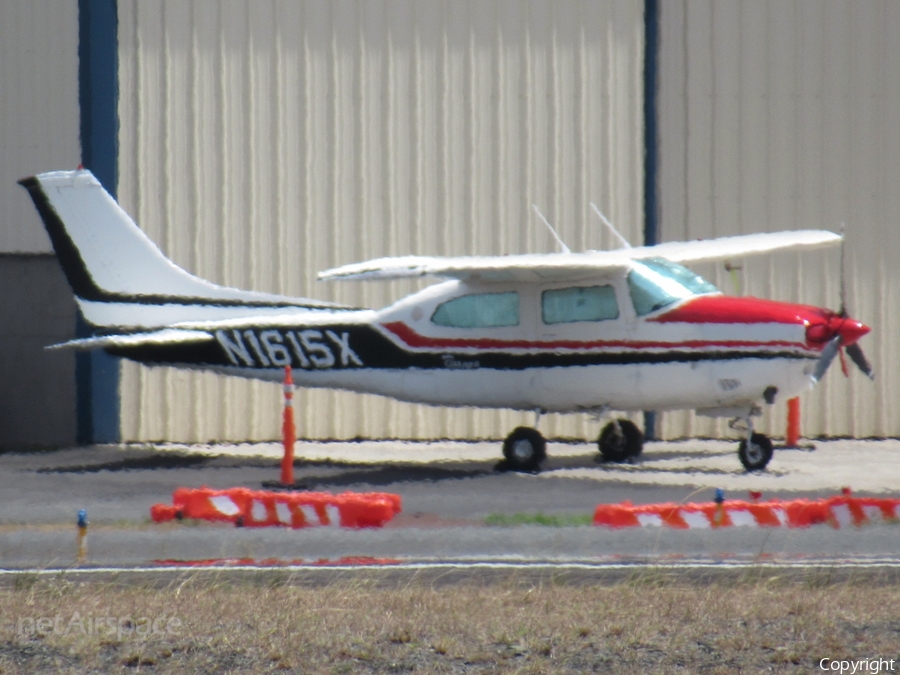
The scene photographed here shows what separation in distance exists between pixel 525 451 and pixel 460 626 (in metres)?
6.68

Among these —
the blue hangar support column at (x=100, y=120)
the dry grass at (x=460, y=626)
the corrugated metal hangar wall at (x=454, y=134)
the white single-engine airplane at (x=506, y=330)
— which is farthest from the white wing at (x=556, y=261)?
the dry grass at (x=460, y=626)

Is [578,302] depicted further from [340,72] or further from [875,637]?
[875,637]

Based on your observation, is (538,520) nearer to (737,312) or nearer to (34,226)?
(737,312)

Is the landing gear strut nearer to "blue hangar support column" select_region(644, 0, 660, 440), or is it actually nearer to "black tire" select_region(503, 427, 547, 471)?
"black tire" select_region(503, 427, 547, 471)

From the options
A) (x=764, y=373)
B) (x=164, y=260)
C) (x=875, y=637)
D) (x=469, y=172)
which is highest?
(x=469, y=172)

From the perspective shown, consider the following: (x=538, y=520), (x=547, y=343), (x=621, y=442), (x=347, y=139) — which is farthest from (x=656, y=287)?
(x=347, y=139)

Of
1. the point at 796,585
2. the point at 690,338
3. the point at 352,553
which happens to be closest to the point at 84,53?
the point at 690,338

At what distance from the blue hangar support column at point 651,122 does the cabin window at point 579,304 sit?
371 cm

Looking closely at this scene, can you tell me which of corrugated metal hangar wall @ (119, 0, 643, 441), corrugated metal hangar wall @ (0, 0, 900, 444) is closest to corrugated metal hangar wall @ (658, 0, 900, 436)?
corrugated metal hangar wall @ (0, 0, 900, 444)

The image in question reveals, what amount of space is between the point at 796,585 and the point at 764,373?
5319mm

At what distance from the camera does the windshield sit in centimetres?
1173

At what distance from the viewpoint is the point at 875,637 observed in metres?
5.52

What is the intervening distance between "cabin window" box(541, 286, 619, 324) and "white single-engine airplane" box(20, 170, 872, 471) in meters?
0.01

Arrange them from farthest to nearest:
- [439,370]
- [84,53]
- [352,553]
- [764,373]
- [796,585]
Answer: [84,53] → [439,370] → [764,373] → [352,553] → [796,585]
